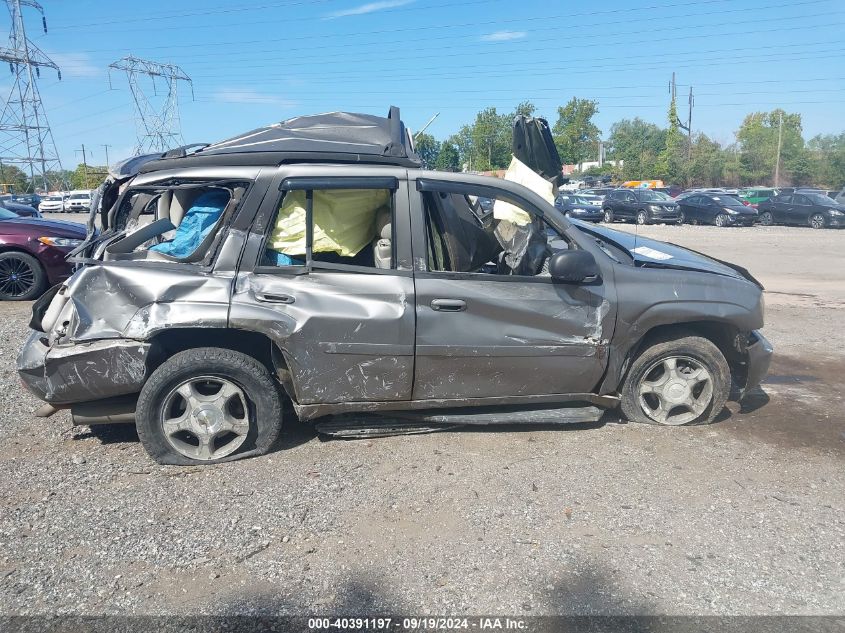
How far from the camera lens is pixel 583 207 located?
99.1ft

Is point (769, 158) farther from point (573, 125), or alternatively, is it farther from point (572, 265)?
point (572, 265)

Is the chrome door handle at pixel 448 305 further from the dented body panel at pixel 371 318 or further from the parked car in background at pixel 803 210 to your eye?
the parked car in background at pixel 803 210

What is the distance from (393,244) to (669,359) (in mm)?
2095

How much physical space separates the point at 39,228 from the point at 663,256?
8563mm

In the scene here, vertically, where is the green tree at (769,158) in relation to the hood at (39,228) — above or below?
above

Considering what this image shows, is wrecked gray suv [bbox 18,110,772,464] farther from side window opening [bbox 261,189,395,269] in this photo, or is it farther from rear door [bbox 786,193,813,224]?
rear door [bbox 786,193,813,224]

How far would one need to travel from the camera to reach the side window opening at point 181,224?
4.19 meters

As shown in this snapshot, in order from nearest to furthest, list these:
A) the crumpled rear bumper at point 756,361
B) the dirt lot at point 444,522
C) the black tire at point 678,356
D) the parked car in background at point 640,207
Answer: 1. the dirt lot at point 444,522
2. the black tire at point 678,356
3. the crumpled rear bumper at point 756,361
4. the parked car in background at point 640,207

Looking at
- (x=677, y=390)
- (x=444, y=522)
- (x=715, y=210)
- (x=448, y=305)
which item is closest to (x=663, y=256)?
(x=677, y=390)

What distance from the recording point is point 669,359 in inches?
182

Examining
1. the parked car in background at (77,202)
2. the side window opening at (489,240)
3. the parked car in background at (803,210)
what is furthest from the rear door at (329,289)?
the parked car in background at (77,202)

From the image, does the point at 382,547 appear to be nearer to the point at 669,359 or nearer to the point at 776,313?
the point at 669,359

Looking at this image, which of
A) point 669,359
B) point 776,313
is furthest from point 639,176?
point 669,359

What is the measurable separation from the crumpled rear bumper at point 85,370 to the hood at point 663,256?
3173 millimetres
